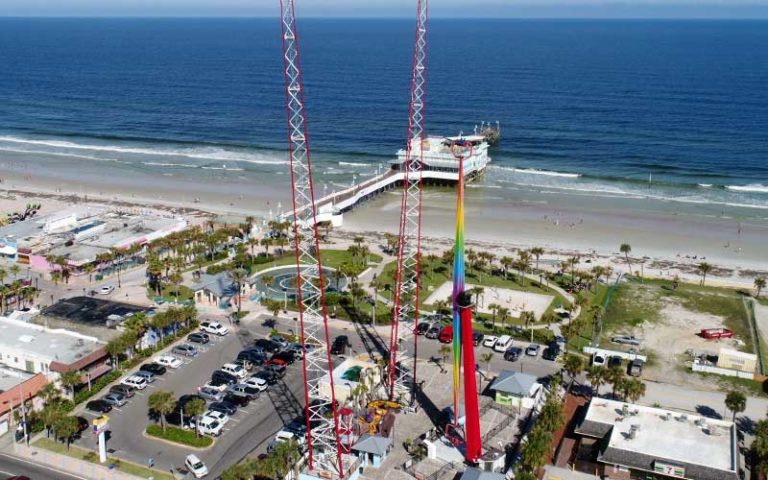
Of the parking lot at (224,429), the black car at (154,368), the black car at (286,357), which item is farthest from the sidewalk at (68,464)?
the black car at (286,357)

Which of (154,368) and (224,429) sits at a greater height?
(154,368)

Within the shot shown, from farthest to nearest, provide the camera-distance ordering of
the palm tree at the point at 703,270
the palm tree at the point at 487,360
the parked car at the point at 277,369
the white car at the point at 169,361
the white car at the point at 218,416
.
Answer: the palm tree at the point at 703,270
the white car at the point at 169,361
the parked car at the point at 277,369
the palm tree at the point at 487,360
the white car at the point at 218,416

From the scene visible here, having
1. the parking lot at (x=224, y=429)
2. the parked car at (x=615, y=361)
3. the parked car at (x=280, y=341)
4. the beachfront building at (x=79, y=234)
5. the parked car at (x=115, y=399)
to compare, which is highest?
the beachfront building at (x=79, y=234)

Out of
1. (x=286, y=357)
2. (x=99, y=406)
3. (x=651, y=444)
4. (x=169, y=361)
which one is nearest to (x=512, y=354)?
(x=651, y=444)

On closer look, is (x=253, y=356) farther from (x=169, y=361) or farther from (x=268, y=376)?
(x=169, y=361)

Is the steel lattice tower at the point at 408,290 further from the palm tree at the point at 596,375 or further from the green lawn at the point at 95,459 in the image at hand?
the green lawn at the point at 95,459

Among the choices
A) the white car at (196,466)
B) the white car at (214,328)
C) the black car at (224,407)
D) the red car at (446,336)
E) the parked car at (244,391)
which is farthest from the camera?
the white car at (214,328)

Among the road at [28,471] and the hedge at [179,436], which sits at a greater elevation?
the hedge at [179,436]
